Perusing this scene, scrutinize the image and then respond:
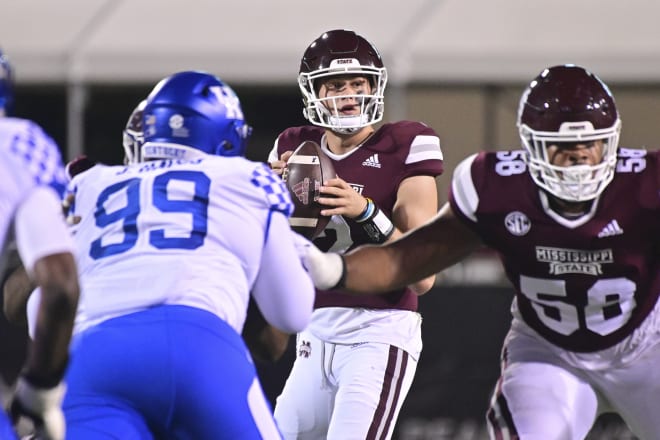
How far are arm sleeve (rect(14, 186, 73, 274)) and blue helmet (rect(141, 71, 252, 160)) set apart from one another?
1.79ft

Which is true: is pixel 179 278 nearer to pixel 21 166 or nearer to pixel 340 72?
pixel 21 166

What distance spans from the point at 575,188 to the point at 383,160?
3.58 feet

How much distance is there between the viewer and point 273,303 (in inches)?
111

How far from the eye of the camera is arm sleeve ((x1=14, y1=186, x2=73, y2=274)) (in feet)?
7.73

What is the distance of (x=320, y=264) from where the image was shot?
3164mm

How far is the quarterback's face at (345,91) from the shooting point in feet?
13.4

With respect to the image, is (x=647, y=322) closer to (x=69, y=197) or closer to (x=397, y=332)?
(x=397, y=332)

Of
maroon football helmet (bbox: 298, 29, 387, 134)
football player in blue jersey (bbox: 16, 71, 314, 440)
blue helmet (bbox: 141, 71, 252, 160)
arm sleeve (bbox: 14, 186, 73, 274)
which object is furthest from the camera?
maroon football helmet (bbox: 298, 29, 387, 134)

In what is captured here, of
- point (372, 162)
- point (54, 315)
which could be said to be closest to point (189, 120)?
point (54, 315)

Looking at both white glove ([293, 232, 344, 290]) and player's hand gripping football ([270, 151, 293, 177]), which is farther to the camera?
player's hand gripping football ([270, 151, 293, 177])

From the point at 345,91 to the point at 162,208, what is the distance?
4.83 feet

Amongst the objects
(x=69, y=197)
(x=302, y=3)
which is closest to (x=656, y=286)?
(x=69, y=197)

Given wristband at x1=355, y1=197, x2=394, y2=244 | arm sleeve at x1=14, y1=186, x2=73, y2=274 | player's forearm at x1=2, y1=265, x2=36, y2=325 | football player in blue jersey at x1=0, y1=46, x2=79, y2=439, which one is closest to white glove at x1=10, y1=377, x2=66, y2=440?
football player in blue jersey at x1=0, y1=46, x2=79, y2=439

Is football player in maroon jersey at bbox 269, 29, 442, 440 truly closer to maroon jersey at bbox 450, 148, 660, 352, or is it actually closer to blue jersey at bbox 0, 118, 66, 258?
maroon jersey at bbox 450, 148, 660, 352
